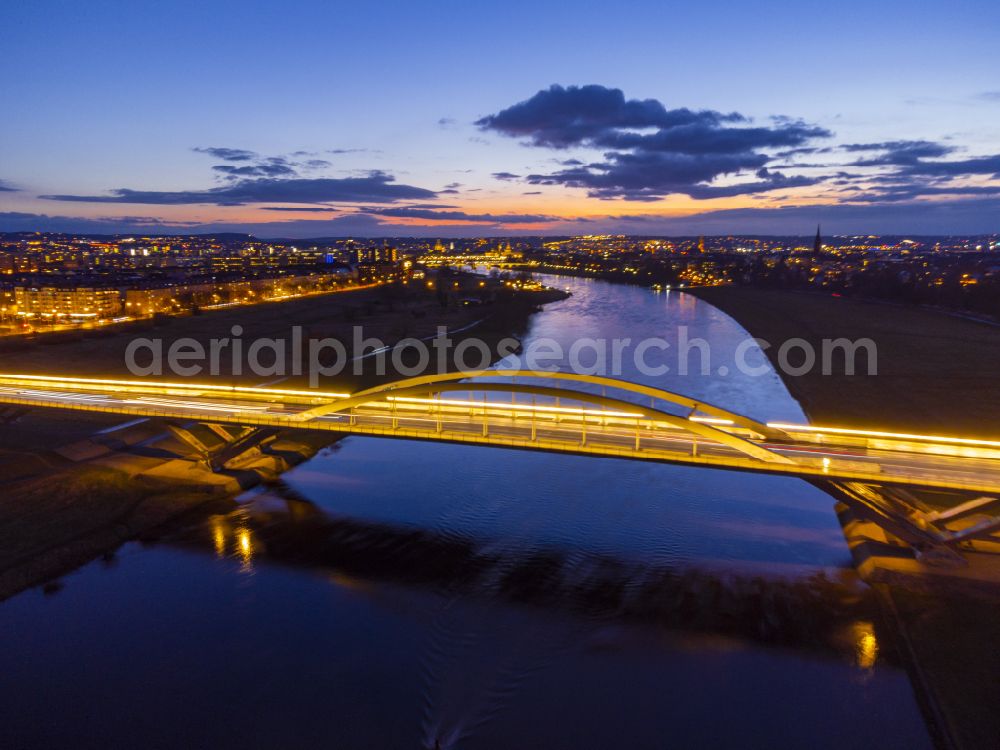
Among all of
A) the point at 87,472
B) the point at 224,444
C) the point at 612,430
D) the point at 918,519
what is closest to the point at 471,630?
the point at 612,430

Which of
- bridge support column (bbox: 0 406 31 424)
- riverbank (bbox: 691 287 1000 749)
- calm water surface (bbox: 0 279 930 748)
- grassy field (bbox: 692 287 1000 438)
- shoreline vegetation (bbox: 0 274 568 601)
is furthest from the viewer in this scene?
grassy field (bbox: 692 287 1000 438)

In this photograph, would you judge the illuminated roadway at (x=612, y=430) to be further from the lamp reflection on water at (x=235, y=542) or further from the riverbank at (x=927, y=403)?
the lamp reflection on water at (x=235, y=542)

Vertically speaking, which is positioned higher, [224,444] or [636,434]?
[636,434]

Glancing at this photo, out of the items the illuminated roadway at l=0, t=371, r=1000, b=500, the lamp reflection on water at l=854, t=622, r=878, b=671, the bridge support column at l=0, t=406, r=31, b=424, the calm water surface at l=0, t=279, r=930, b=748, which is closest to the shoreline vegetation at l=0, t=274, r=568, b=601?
the bridge support column at l=0, t=406, r=31, b=424

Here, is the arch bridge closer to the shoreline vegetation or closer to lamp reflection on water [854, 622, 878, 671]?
the shoreline vegetation

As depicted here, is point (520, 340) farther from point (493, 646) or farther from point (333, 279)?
point (333, 279)

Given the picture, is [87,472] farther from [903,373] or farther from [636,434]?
[903,373]

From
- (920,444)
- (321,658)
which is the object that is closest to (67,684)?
(321,658)
